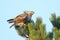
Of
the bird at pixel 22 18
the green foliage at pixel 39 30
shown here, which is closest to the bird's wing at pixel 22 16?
the bird at pixel 22 18

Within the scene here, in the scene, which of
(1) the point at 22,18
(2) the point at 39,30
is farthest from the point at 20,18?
(2) the point at 39,30

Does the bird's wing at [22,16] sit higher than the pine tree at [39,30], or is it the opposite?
the bird's wing at [22,16]

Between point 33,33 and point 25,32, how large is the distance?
792 mm

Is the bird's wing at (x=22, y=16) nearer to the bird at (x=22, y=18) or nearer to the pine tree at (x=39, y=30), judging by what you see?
the bird at (x=22, y=18)

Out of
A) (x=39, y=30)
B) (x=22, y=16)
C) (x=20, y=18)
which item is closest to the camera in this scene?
(x=39, y=30)

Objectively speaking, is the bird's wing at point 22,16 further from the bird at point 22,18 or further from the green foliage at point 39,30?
the green foliage at point 39,30

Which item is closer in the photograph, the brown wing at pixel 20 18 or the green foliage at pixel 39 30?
the green foliage at pixel 39 30

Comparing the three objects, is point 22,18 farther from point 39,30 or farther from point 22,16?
point 39,30

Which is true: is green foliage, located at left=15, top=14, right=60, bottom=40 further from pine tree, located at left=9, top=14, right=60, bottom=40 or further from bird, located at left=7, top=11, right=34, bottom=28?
bird, located at left=7, top=11, right=34, bottom=28

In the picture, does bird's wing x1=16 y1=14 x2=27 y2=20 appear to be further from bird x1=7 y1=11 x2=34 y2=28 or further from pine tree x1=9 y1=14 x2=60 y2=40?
pine tree x1=9 y1=14 x2=60 y2=40

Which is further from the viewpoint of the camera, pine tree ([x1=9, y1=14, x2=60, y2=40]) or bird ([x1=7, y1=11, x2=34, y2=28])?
bird ([x1=7, y1=11, x2=34, y2=28])

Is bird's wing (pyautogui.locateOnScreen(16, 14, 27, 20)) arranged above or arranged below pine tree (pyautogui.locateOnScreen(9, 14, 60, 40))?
above

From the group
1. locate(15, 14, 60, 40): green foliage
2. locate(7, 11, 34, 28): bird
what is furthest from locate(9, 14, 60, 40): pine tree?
locate(7, 11, 34, 28): bird

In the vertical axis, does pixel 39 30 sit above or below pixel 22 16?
below
